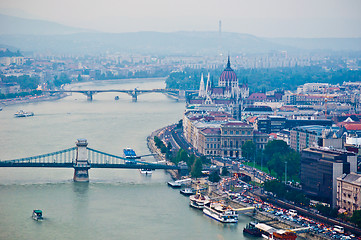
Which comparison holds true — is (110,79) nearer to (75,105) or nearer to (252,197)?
(75,105)

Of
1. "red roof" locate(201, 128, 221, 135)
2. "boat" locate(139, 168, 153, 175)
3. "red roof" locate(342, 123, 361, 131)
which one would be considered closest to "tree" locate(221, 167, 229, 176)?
"boat" locate(139, 168, 153, 175)

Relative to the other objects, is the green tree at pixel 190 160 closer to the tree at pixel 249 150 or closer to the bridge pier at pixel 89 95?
the tree at pixel 249 150

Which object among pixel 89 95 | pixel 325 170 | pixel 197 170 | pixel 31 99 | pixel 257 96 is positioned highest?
pixel 325 170

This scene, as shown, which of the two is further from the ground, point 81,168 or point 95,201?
point 81,168

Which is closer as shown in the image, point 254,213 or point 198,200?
point 254,213

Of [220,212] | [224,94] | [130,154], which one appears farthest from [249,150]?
[224,94]

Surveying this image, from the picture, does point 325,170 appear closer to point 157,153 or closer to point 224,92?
point 157,153

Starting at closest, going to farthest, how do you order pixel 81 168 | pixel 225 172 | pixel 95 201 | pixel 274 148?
pixel 95 201, pixel 81 168, pixel 225 172, pixel 274 148
